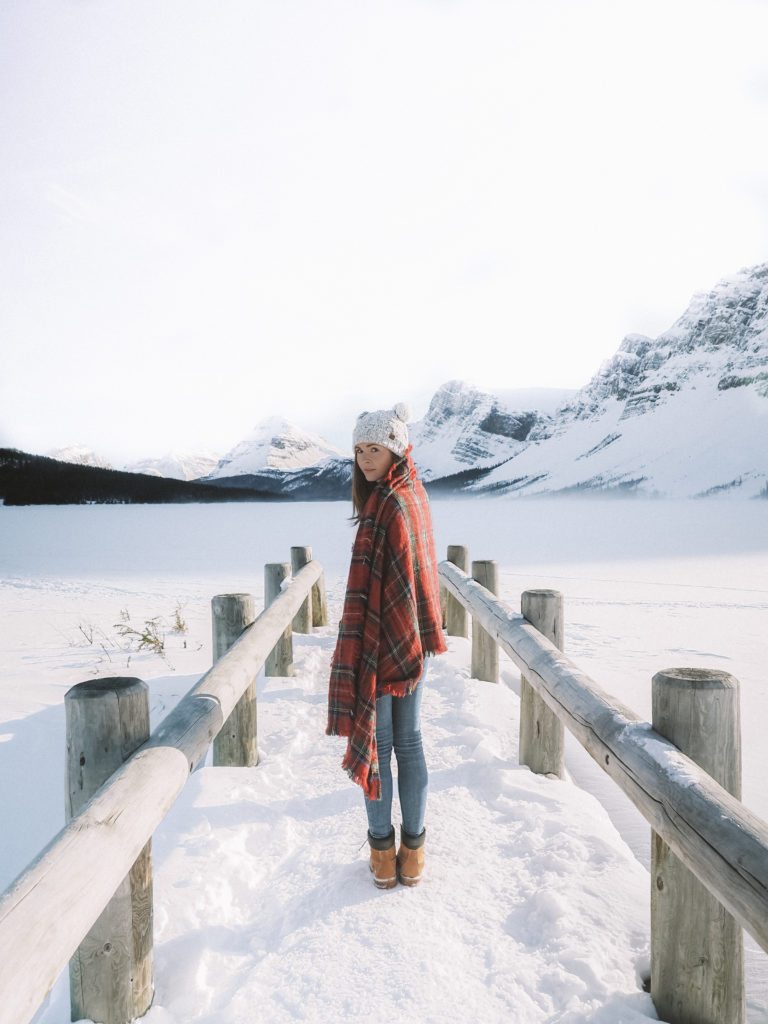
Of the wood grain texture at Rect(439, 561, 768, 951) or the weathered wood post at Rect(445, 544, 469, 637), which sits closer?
the wood grain texture at Rect(439, 561, 768, 951)

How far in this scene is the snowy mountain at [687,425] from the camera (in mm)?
91875

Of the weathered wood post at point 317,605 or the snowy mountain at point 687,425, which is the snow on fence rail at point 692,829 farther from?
the snowy mountain at point 687,425

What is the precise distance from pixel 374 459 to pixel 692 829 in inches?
54.5

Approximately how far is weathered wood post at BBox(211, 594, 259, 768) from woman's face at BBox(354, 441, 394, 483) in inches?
59.6

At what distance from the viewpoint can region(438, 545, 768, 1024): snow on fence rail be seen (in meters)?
1.27

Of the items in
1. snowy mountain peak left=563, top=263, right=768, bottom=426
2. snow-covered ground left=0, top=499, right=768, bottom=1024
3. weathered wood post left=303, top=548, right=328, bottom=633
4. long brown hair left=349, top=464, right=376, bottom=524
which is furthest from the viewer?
snowy mountain peak left=563, top=263, right=768, bottom=426

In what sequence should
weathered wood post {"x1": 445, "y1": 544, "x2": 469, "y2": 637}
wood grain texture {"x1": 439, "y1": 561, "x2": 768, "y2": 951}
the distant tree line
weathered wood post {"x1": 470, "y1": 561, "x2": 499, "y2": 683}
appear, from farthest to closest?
the distant tree line < weathered wood post {"x1": 445, "y1": 544, "x2": 469, "y2": 637} < weathered wood post {"x1": 470, "y1": 561, "x2": 499, "y2": 683} < wood grain texture {"x1": 439, "y1": 561, "x2": 768, "y2": 951}

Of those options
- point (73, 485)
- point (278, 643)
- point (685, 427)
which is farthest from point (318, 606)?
point (685, 427)

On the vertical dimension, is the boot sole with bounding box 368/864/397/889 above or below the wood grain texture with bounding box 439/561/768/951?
below

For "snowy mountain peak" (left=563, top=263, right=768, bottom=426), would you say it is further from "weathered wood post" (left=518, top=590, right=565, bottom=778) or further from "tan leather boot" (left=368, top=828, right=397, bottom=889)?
"tan leather boot" (left=368, top=828, right=397, bottom=889)

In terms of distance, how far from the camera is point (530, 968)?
1.95 m

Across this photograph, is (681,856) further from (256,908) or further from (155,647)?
(155,647)

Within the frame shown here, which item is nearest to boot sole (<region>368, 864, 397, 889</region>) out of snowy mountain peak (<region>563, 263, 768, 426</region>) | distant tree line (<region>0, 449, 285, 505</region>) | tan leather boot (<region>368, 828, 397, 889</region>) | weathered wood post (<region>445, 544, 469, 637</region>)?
tan leather boot (<region>368, 828, 397, 889</region>)

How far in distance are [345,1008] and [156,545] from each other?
57.8ft
